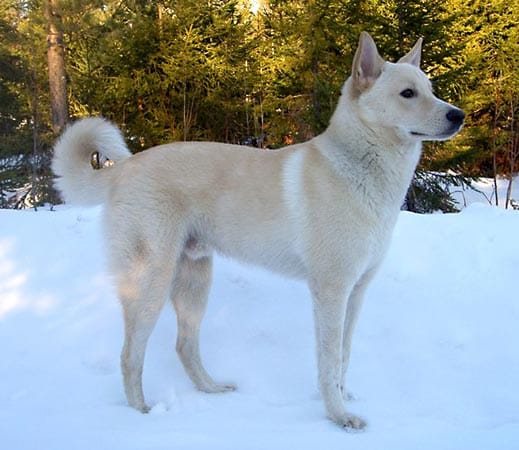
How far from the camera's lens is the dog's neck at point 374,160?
97.5 inches

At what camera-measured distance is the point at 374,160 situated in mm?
2512

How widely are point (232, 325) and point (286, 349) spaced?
432mm

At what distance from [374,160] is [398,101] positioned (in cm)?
31

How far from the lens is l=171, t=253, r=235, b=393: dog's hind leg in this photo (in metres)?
2.92

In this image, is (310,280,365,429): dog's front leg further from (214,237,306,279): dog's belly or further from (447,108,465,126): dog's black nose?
(447,108,465,126): dog's black nose

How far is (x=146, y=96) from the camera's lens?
1138 cm

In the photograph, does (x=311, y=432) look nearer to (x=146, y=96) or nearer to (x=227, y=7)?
(x=146, y=96)

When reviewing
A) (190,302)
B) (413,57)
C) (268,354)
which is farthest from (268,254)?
(413,57)

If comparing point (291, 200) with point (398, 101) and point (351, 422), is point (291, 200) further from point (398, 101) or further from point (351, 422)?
point (351, 422)

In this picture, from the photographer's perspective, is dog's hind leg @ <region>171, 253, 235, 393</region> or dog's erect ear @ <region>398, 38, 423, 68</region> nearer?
dog's erect ear @ <region>398, 38, 423, 68</region>

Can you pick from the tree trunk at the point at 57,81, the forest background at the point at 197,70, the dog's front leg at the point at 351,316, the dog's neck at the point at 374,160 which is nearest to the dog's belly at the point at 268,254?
the dog's front leg at the point at 351,316

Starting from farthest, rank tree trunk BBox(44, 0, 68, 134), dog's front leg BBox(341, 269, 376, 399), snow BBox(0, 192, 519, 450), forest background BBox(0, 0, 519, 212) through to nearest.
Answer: forest background BBox(0, 0, 519, 212), tree trunk BBox(44, 0, 68, 134), dog's front leg BBox(341, 269, 376, 399), snow BBox(0, 192, 519, 450)

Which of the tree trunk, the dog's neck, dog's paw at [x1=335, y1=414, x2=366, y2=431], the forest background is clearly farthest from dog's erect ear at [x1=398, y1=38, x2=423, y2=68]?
the tree trunk

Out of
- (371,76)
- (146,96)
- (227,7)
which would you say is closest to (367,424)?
(371,76)
